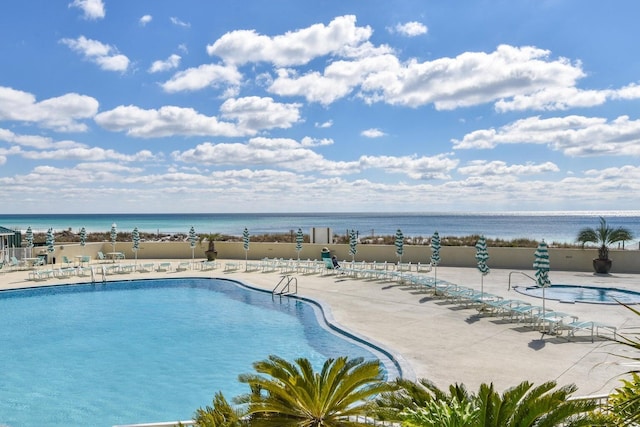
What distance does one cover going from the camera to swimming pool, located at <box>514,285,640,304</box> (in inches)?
560

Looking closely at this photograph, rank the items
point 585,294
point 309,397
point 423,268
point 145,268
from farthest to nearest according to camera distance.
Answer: point 145,268
point 423,268
point 585,294
point 309,397

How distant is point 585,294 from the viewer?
1515cm

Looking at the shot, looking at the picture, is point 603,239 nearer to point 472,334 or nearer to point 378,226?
point 472,334

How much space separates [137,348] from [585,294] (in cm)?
1370

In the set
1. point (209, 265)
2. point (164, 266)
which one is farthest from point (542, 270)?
point (164, 266)

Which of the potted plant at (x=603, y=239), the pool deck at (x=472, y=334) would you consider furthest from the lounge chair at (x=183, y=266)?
the potted plant at (x=603, y=239)

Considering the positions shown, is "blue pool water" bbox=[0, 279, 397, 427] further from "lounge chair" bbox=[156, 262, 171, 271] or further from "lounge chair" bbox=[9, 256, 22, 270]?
"lounge chair" bbox=[9, 256, 22, 270]

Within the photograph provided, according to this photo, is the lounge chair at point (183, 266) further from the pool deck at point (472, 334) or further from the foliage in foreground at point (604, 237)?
the foliage in foreground at point (604, 237)

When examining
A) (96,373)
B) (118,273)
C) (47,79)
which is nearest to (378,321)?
(96,373)

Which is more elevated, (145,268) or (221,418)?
(221,418)

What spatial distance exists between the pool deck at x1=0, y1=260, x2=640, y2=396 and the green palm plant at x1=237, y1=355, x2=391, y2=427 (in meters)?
2.49

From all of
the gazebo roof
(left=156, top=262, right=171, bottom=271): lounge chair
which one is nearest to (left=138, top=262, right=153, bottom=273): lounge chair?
(left=156, top=262, right=171, bottom=271): lounge chair

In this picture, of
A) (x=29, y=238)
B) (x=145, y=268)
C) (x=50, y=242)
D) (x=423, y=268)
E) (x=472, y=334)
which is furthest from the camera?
(x=29, y=238)

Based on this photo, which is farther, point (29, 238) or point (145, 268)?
point (29, 238)
